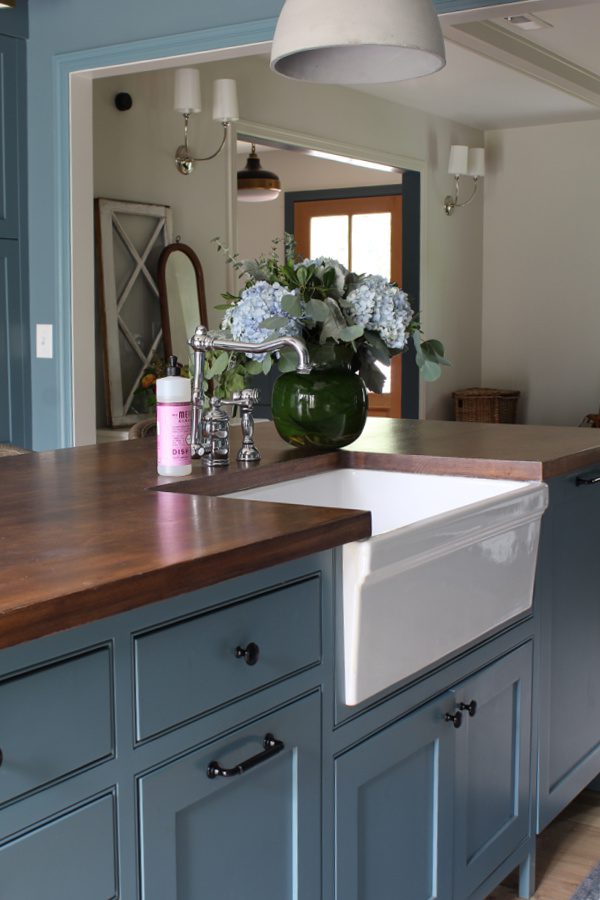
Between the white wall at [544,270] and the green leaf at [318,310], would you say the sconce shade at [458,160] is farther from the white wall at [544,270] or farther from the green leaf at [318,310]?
the green leaf at [318,310]

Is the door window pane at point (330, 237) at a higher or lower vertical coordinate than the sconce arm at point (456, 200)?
lower

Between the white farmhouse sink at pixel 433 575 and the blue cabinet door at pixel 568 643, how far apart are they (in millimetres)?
238

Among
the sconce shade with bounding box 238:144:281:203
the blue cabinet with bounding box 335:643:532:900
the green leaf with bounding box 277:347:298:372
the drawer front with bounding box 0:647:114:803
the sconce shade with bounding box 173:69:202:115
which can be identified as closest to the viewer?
the drawer front with bounding box 0:647:114:803

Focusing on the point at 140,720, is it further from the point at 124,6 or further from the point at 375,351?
the point at 124,6

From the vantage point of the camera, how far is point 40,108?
3.93 m

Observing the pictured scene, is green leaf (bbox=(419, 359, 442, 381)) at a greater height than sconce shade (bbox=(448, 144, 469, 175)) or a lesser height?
lesser

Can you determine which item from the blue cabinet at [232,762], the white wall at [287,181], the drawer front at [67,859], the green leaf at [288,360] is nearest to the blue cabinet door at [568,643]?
the blue cabinet at [232,762]

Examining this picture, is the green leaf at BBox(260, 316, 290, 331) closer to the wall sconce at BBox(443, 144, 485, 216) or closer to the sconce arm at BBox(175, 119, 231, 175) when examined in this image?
the sconce arm at BBox(175, 119, 231, 175)

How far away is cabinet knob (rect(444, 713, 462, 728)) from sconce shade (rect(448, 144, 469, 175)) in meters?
5.95

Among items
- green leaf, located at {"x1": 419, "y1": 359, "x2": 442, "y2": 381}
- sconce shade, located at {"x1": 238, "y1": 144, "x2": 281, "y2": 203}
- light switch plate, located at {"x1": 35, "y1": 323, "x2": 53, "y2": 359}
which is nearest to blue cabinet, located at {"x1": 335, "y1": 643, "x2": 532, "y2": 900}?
green leaf, located at {"x1": 419, "y1": 359, "x2": 442, "y2": 381}

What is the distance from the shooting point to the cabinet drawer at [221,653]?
125cm

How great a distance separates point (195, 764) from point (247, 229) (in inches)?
312

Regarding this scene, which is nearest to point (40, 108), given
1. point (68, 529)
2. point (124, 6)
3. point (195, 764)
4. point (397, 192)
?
point (124, 6)

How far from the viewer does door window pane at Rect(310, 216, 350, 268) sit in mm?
8680
